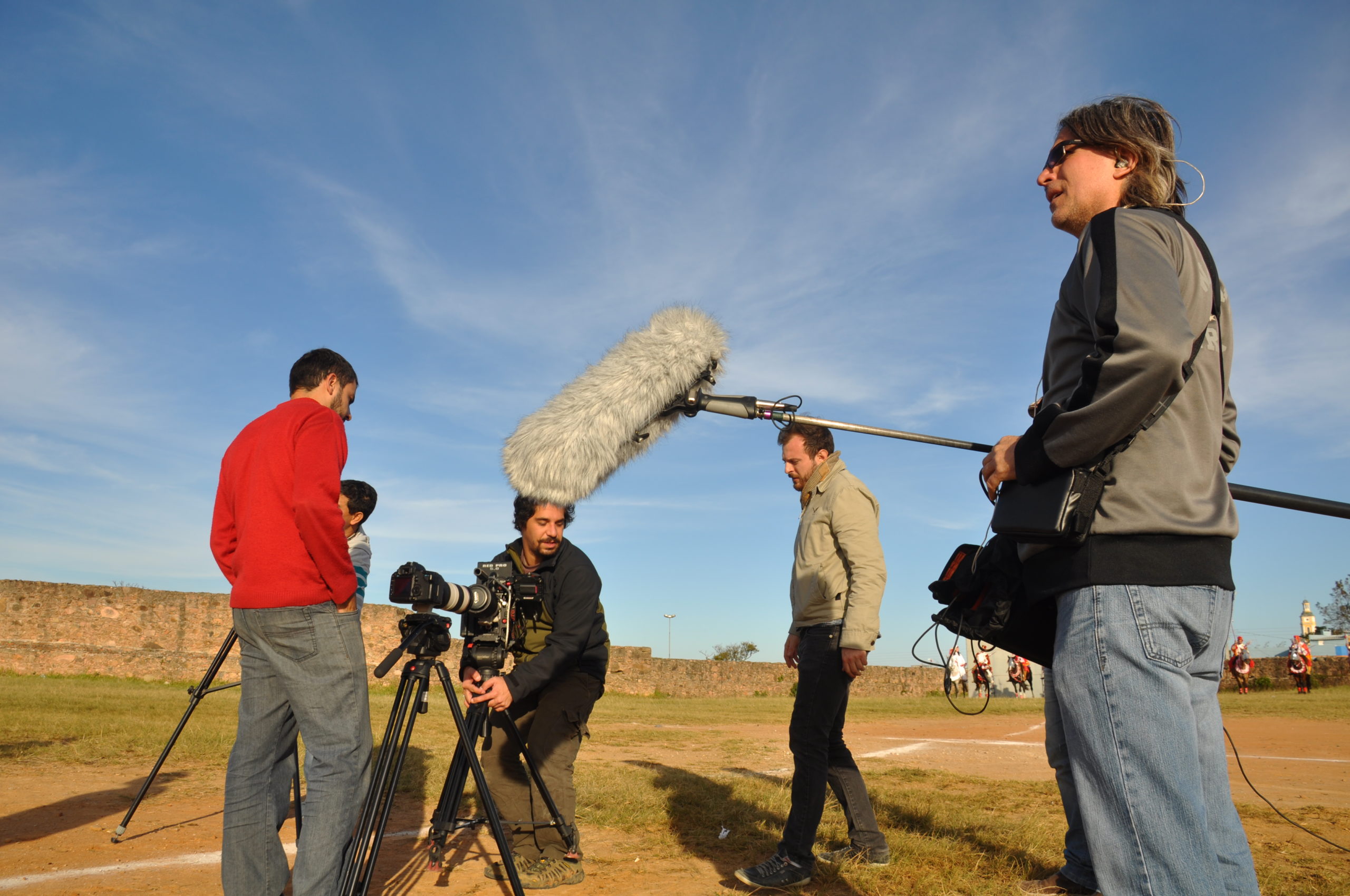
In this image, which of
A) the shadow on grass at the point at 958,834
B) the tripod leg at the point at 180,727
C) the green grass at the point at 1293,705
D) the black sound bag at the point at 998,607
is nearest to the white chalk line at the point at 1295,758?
the green grass at the point at 1293,705

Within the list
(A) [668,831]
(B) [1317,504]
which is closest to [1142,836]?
(B) [1317,504]

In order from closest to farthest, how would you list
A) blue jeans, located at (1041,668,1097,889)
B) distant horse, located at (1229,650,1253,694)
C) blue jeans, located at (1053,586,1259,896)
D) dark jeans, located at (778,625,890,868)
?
1. blue jeans, located at (1053,586,1259,896)
2. blue jeans, located at (1041,668,1097,889)
3. dark jeans, located at (778,625,890,868)
4. distant horse, located at (1229,650,1253,694)

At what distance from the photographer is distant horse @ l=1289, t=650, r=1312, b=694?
2192 centimetres

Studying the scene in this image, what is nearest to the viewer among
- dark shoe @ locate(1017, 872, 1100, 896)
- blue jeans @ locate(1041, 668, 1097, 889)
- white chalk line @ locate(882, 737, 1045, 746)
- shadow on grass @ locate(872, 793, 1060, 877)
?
blue jeans @ locate(1041, 668, 1097, 889)

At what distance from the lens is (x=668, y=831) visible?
14.2 ft

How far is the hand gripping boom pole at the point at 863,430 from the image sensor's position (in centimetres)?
209

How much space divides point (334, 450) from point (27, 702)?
985cm

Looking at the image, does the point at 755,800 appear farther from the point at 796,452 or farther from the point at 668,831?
the point at 796,452

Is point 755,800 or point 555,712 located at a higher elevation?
point 555,712

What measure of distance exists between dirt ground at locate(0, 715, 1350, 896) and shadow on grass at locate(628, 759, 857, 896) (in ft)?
0.70

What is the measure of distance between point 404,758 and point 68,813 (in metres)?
2.65

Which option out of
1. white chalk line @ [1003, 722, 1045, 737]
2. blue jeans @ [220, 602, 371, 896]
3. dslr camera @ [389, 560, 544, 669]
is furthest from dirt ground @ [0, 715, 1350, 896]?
white chalk line @ [1003, 722, 1045, 737]

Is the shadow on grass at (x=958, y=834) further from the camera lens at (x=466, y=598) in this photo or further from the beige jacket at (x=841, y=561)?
the camera lens at (x=466, y=598)

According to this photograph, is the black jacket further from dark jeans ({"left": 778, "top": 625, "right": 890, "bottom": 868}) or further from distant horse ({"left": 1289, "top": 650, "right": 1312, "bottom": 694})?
distant horse ({"left": 1289, "top": 650, "right": 1312, "bottom": 694})
